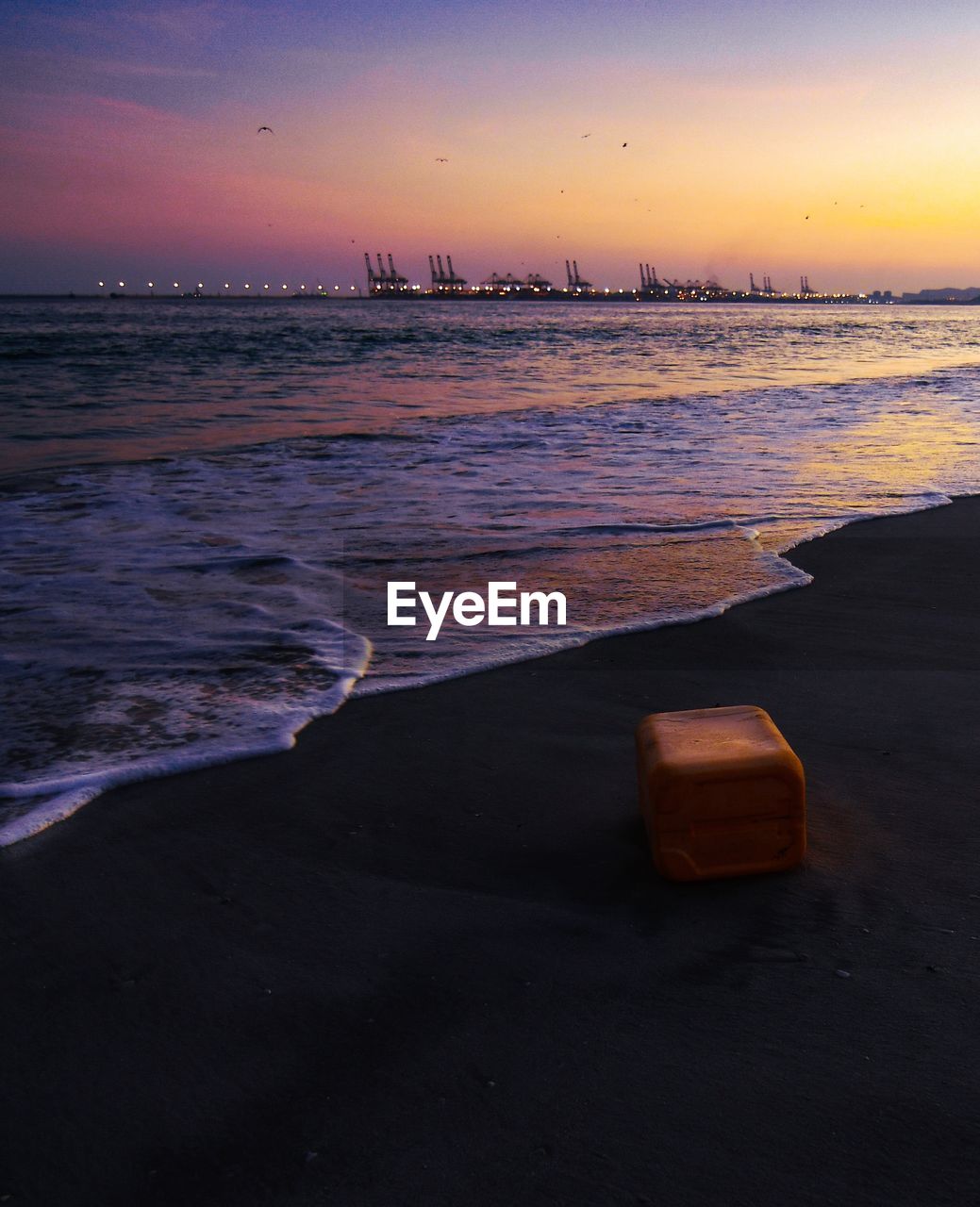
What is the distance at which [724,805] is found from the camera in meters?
2.51

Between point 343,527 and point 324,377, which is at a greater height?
point 324,377

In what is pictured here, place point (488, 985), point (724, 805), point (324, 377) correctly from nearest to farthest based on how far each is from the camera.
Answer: point (488, 985)
point (724, 805)
point (324, 377)

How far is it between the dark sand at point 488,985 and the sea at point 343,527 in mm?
626

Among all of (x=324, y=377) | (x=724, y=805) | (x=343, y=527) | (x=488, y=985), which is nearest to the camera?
(x=488, y=985)

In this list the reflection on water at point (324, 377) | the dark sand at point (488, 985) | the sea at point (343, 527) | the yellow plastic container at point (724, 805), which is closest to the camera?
the dark sand at point (488, 985)

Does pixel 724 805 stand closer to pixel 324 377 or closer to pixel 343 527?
pixel 343 527

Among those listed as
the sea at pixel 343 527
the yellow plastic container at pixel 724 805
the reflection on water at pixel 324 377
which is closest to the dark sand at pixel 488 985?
the yellow plastic container at pixel 724 805

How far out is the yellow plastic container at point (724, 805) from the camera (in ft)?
8.07

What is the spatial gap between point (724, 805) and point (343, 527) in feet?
17.0

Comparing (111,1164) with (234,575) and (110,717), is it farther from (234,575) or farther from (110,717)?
(234,575)

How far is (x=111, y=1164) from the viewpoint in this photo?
1745 millimetres

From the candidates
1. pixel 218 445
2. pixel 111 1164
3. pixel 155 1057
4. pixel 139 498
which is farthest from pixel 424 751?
pixel 218 445

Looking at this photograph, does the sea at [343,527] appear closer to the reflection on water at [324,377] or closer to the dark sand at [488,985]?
the reflection on water at [324,377]

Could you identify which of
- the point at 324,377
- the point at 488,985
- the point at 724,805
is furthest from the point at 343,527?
the point at 324,377
